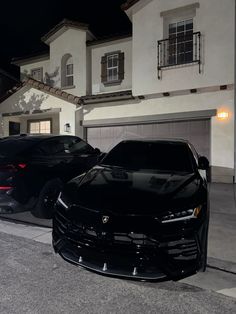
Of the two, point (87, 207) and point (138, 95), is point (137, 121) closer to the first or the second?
point (138, 95)

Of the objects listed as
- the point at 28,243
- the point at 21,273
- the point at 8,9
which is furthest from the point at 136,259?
the point at 8,9

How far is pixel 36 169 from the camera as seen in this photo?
550cm

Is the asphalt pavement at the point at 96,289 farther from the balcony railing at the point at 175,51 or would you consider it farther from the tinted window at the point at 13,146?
the balcony railing at the point at 175,51

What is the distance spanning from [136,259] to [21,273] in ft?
5.38

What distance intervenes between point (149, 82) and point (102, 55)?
3495 millimetres

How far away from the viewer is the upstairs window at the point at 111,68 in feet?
43.3

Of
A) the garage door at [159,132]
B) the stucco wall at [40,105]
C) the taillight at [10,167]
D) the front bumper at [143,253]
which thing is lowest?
the front bumper at [143,253]

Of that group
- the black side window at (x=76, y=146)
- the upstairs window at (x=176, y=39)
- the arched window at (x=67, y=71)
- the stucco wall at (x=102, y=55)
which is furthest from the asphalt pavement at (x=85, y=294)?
the arched window at (x=67, y=71)

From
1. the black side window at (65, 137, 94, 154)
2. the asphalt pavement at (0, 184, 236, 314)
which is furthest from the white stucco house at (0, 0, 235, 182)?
the asphalt pavement at (0, 184, 236, 314)

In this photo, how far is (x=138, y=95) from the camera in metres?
11.5

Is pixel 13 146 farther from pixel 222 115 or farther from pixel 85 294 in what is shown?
pixel 222 115

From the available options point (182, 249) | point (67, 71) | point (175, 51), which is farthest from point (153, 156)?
point (67, 71)

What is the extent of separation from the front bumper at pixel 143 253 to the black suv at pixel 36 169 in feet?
7.70

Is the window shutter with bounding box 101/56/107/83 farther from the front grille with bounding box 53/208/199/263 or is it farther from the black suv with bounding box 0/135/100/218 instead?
the front grille with bounding box 53/208/199/263
